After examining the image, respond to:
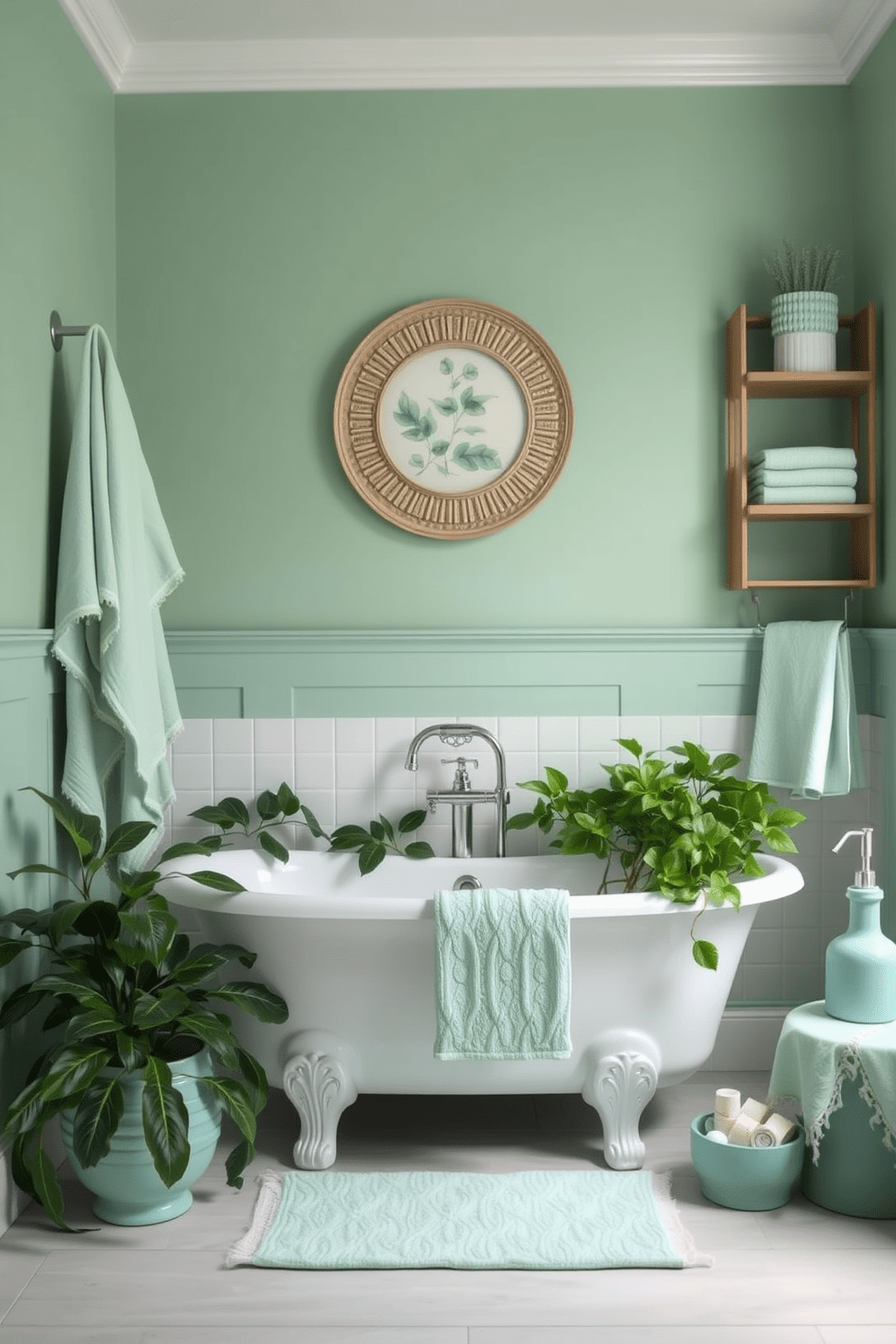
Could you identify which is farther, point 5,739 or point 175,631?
point 175,631

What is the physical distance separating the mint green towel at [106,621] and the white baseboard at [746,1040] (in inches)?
65.4

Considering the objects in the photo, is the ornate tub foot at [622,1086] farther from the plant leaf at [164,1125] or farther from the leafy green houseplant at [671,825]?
the plant leaf at [164,1125]

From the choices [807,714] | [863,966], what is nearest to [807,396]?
[807,714]

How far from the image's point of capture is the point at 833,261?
9.96ft

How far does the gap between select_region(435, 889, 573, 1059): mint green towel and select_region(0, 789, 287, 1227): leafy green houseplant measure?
0.39 meters

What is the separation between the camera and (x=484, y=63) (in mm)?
3123

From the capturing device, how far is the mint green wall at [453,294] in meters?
3.17

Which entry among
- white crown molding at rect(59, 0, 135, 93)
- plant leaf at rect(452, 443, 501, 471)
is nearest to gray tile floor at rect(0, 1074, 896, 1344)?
plant leaf at rect(452, 443, 501, 471)

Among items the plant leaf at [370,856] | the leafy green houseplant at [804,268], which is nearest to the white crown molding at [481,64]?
the leafy green houseplant at [804,268]

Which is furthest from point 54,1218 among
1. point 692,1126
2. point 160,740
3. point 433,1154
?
point 692,1126

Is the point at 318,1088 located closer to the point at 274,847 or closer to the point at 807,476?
the point at 274,847

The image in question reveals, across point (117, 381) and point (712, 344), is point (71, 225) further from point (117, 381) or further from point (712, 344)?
point (712, 344)

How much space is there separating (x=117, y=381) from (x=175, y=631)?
0.71 meters

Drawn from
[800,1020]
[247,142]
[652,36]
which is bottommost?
[800,1020]
